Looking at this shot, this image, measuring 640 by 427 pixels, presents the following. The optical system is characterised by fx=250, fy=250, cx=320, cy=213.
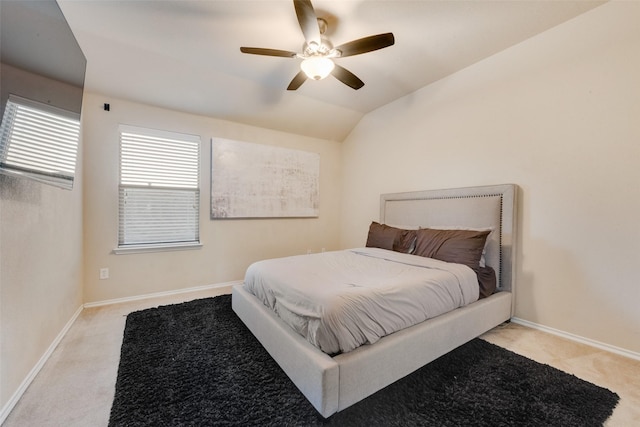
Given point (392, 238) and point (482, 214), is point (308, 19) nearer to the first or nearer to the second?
point (392, 238)

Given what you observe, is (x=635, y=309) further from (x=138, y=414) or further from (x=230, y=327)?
(x=138, y=414)

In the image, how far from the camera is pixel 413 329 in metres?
1.68

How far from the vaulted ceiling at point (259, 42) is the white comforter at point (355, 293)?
2.18m

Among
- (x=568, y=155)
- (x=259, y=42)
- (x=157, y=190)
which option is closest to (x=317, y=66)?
(x=259, y=42)

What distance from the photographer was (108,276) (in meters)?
2.99

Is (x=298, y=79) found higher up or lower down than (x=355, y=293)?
higher up

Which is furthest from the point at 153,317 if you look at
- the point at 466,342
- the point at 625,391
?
the point at 625,391

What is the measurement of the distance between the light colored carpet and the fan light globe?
8.95ft

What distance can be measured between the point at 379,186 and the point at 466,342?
256 centimetres

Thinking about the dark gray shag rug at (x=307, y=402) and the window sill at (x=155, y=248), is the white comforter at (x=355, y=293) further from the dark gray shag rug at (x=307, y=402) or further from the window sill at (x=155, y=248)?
the window sill at (x=155, y=248)

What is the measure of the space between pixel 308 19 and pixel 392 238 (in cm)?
240

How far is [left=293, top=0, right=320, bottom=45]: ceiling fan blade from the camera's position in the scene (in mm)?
1657

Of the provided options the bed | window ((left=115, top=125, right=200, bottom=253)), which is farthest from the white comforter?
window ((left=115, top=125, right=200, bottom=253))

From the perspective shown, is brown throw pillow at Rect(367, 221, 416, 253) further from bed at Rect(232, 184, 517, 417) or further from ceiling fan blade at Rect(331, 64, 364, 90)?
ceiling fan blade at Rect(331, 64, 364, 90)
